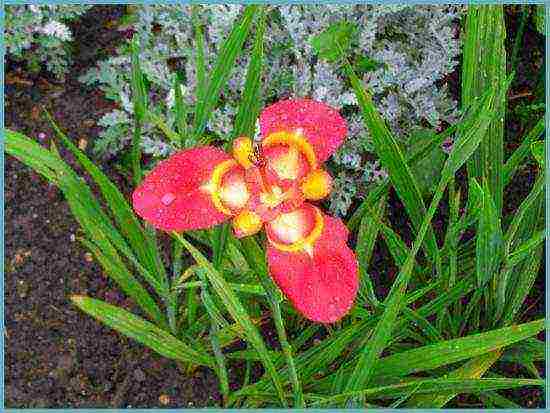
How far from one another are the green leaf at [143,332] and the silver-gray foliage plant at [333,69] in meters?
0.47

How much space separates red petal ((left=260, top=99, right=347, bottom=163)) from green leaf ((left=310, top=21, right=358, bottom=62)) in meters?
0.56

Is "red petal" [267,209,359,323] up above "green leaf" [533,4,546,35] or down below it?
below

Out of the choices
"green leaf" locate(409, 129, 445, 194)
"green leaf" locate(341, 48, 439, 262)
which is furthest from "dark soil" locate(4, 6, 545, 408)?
"green leaf" locate(341, 48, 439, 262)

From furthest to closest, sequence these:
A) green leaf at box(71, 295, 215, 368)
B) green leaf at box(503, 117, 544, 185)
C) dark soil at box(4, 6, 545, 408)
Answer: dark soil at box(4, 6, 545, 408)
green leaf at box(503, 117, 544, 185)
green leaf at box(71, 295, 215, 368)

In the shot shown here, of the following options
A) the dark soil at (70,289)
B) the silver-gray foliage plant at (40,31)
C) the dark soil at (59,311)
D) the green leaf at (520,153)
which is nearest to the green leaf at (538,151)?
the green leaf at (520,153)

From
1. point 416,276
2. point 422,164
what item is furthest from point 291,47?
point 416,276

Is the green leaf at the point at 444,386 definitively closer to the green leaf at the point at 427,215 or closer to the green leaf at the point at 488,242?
the green leaf at the point at 427,215

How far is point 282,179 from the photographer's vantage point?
50.4 inches

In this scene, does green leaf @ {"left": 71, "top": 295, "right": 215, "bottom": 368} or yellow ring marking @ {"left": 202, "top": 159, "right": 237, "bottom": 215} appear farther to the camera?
green leaf @ {"left": 71, "top": 295, "right": 215, "bottom": 368}

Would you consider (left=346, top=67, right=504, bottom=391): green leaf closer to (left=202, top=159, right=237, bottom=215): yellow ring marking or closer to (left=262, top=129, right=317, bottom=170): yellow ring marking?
(left=262, top=129, right=317, bottom=170): yellow ring marking

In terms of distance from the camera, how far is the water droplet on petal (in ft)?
4.11

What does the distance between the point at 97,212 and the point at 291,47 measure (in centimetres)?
63

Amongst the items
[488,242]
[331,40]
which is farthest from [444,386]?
[331,40]

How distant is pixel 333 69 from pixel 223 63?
604mm
